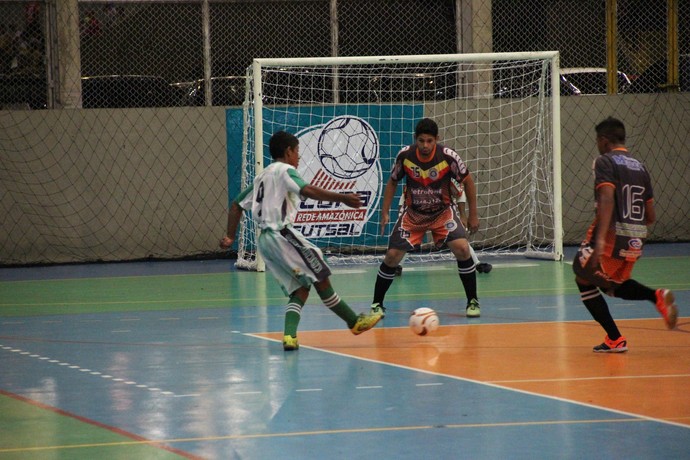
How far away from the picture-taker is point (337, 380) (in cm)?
779

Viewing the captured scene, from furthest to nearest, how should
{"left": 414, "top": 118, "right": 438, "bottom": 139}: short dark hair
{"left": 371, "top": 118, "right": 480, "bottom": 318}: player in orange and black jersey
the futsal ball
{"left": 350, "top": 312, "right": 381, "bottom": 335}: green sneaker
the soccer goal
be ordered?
the soccer goal → {"left": 371, "top": 118, "right": 480, "bottom": 318}: player in orange and black jersey → {"left": 414, "top": 118, "right": 438, "bottom": 139}: short dark hair → the futsal ball → {"left": 350, "top": 312, "right": 381, "bottom": 335}: green sneaker

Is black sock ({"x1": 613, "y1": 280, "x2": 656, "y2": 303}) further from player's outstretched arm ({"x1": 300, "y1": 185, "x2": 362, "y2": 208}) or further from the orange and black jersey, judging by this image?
the orange and black jersey

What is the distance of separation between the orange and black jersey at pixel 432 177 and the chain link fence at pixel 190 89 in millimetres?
7201

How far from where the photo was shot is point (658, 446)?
5.72 metres

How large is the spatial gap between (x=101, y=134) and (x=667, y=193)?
9210 mm

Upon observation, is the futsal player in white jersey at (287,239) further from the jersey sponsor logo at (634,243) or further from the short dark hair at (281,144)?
the jersey sponsor logo at (634,243)

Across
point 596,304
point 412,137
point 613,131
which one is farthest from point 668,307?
point 412,137

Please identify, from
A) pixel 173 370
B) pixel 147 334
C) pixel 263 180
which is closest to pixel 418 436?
pixel 173 370

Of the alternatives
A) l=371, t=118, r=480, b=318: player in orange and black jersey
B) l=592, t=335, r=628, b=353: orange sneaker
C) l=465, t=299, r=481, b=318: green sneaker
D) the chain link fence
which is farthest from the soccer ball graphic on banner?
l=592, t=335, r=628, b=353: orange sneaker

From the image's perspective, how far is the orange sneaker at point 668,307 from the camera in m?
8.34

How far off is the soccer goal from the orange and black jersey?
544 centimetres

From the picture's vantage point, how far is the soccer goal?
1712 centimetres

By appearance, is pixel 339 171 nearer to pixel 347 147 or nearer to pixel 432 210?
pixel 347 147

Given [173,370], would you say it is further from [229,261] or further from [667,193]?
[667,193]
